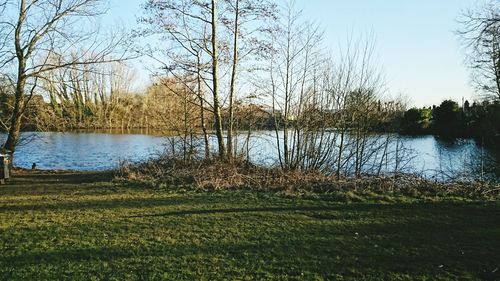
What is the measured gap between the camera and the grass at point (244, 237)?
16.1ft

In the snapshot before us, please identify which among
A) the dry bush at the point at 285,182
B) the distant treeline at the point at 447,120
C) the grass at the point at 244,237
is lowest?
the grass at the point at 244,237

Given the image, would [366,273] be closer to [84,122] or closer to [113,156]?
[113,156]

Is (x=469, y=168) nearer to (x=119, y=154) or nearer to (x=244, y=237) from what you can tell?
(x=244, y=237)

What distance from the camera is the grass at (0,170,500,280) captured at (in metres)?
4.91

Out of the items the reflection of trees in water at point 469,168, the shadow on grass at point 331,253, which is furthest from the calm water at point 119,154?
the shadow on grass at point 331,253

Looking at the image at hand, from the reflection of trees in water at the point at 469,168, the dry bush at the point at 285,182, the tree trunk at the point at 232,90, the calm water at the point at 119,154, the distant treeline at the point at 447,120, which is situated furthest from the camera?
the distant treeline at the point at 447,120

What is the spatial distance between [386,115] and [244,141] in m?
4.87

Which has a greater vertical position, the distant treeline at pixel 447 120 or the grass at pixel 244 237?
the distant treeline at pixel 447 120

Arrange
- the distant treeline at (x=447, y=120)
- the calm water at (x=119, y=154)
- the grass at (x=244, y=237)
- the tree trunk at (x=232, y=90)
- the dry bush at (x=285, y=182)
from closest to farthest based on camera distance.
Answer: the grass at (x=244, y=237)
the dry bush at (x=285, y=182)
the tree trunk at (x=232, y=90)
the calm water at (x=119, y=154)
the distant treeline at (x=447, y=120)

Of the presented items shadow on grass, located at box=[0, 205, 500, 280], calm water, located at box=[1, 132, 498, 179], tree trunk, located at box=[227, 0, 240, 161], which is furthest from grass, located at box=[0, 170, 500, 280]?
calm water, located at box=[1, 132, 498, 179]

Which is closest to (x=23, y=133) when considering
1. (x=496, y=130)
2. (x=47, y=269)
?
(x=47, y=269)

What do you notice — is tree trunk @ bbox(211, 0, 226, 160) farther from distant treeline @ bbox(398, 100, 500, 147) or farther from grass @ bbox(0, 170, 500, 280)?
distant treeline @ bbox(398, 100, 500, 147)

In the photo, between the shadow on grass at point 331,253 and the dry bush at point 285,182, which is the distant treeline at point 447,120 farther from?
the shadow on grass at point 331,253

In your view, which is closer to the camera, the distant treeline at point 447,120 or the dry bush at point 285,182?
the dry bush at point 285,182
